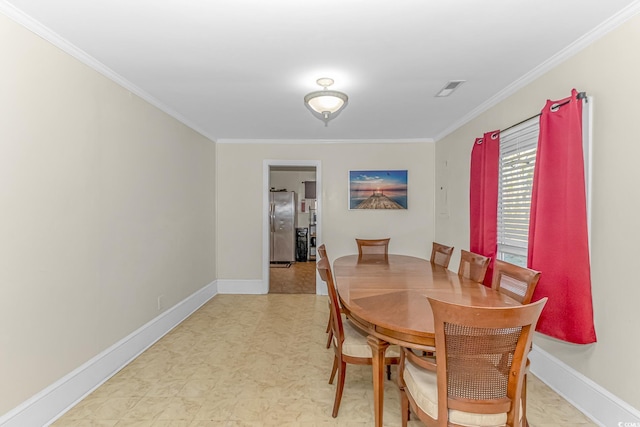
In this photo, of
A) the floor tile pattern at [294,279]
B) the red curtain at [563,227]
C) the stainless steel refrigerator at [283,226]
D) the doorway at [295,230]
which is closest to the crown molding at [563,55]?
the red curtain at [563,227]

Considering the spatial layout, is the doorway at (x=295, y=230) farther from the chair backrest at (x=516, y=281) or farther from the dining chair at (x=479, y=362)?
the dining chair at (x=479, y=362)

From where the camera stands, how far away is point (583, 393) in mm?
2102

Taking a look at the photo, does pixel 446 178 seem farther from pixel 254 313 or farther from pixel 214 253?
pixel 214 253

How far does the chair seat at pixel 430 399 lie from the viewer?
135 cm

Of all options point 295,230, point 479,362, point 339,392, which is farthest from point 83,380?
point 295,230

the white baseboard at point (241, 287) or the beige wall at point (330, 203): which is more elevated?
the beige wall at point (330, 203)

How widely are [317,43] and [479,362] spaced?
78.8 inches

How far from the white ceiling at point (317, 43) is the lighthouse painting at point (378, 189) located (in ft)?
5.55

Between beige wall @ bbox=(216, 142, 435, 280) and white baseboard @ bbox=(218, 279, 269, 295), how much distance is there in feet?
0.25

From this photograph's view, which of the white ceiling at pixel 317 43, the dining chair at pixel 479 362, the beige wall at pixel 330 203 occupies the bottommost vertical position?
the dining chair at pixel 479 362

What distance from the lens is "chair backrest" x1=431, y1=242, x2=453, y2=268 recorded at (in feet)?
10.3

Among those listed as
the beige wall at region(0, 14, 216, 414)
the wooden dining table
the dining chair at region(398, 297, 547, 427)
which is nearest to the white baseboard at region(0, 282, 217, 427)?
the beige wall at region(0, 14, 216, 414)

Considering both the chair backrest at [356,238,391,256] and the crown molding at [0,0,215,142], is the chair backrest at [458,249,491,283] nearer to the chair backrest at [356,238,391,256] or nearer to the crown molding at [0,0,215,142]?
the chair backrest at [356,238,391,256]

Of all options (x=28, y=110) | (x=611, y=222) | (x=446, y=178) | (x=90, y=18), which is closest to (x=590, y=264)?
(x=611, y=222)
